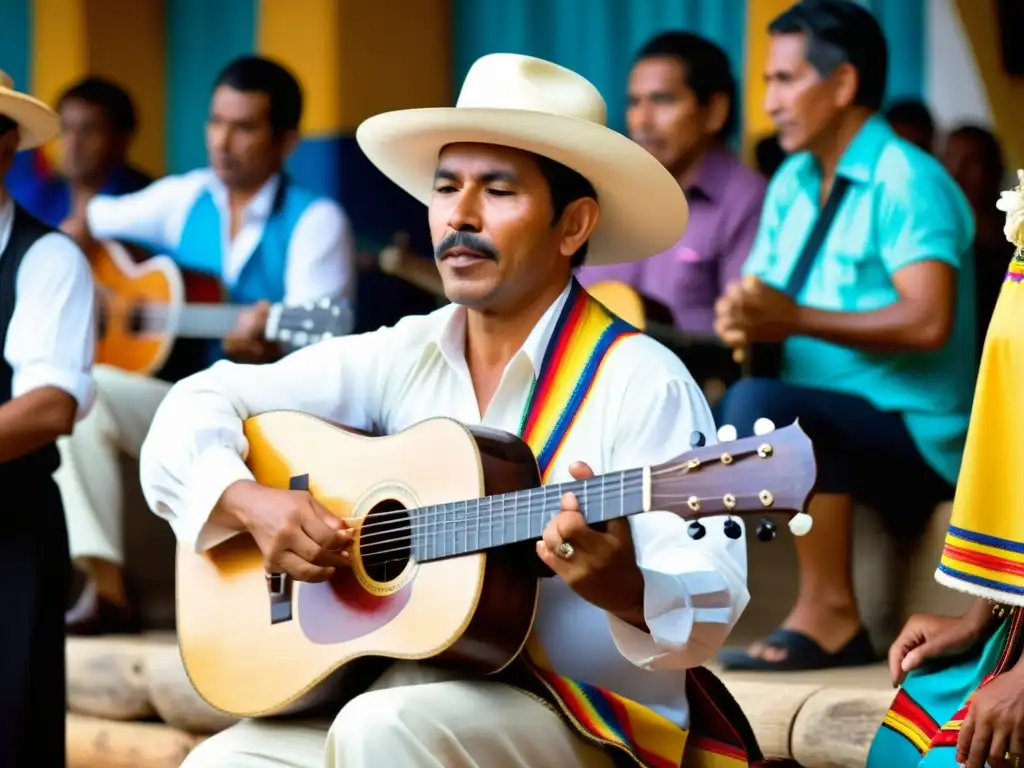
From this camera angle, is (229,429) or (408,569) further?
(229,429)

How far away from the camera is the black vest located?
4051 mm

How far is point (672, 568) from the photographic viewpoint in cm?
288

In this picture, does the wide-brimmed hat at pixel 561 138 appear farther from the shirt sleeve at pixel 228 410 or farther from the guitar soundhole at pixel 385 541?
the guitar soundhole at pixel 385 541

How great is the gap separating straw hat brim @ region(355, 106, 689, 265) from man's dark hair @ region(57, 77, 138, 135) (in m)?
3.55

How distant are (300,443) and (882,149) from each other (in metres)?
2.01

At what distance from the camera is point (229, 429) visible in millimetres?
3482

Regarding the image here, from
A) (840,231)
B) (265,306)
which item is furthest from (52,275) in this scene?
(840,231)

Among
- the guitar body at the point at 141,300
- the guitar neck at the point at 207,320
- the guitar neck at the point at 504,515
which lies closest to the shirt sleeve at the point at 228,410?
the guitar neck at the point at 504,515

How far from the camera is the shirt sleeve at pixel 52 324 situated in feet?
13.2

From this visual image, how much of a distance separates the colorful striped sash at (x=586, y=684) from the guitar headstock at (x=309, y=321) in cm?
174

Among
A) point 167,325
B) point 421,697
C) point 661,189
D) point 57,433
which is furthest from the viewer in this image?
point 167,325

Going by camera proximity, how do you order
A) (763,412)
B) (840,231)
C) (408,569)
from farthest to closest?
(840,231)
(763,412)
(408,569)

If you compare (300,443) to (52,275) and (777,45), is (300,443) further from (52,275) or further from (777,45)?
(777,45)

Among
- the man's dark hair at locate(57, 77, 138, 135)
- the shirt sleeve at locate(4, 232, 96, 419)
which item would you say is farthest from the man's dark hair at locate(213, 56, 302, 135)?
the shirt sleeve at locate(4, 232, 96, 419)
